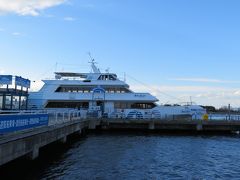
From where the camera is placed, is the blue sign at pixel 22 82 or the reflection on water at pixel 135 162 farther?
the blue sign at pixel 22 82

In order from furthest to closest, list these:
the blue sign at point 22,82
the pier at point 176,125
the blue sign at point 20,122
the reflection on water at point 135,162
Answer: the pier at point 176,125 < the blue sign at point 22,82 < the reflection on water at point 135,162 < the blue sign at point 20,122

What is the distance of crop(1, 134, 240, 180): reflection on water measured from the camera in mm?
17984

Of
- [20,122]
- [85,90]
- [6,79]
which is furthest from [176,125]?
[20,122]

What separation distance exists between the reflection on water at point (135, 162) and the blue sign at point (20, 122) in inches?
83.7

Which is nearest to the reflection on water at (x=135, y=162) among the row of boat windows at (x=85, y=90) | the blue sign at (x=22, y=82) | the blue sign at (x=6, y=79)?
the blue sign at (x=22, y=82)

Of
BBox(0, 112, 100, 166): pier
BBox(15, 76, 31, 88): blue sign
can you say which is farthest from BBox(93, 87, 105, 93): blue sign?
BBox(15, 76, 31, 88): blue sign

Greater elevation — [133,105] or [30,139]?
[133,105]

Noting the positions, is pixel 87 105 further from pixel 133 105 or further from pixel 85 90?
pixel 133 105

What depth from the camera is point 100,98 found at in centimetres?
4800

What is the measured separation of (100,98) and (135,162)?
26856mm

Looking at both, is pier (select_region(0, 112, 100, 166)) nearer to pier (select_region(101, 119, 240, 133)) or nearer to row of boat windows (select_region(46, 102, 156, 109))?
pier (select_region(101, 119, 240, 133))

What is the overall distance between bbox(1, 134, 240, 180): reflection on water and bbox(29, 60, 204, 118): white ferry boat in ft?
53.1

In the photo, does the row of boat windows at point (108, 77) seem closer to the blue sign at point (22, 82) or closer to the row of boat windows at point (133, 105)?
the row of boat windows at point (133, 105)

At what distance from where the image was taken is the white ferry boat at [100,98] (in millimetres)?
47000
